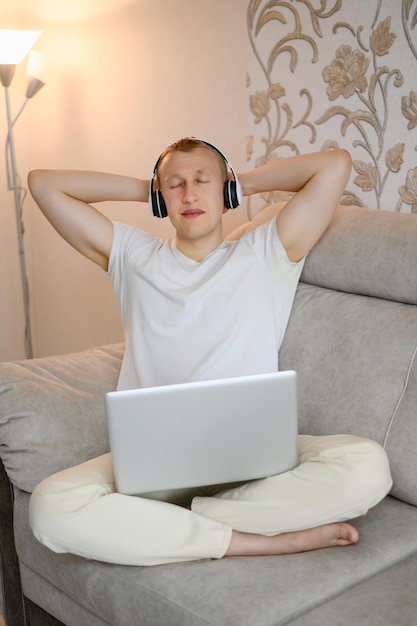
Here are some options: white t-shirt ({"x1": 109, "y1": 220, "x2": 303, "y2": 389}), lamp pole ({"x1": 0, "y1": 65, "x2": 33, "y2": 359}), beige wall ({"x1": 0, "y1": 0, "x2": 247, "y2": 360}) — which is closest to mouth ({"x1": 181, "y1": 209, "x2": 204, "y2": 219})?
white t-shirt ({"x1": 109, "y1": 220, "x2": 303, "y2": 389})

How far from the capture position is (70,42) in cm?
348

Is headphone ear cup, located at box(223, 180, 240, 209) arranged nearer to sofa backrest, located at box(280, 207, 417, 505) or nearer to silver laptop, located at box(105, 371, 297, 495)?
sofa backrest, located at box(280, 207, 417, 505)

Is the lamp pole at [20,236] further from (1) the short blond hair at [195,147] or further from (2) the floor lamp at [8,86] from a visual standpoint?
(1) the short blond hair at [195,147]

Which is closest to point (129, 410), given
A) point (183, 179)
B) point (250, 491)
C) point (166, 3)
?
point (250, 491)

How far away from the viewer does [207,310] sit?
82.2 inches

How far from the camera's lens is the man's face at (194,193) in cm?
215

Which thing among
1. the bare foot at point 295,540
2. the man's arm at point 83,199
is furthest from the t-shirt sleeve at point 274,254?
the bare foot at point 295,540

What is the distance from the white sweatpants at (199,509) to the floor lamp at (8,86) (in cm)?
199

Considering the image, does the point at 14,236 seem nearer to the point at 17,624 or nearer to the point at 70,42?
the point at 70,42

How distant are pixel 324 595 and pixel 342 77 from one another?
1468 mm

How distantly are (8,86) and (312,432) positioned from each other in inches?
80.7

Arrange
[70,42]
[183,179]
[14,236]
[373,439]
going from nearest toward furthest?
[373,439], [183,179], [70,42], [14,236]

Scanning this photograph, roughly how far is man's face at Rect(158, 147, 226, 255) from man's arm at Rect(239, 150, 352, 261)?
17 cm

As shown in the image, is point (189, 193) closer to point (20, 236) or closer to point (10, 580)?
point (10, 580)
